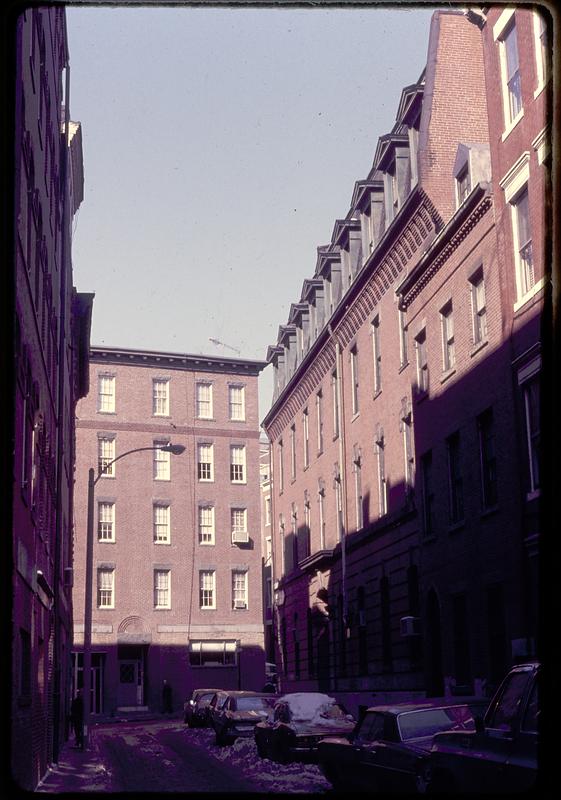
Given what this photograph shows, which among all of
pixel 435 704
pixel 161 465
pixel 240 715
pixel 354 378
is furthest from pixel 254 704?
pixel 161 465

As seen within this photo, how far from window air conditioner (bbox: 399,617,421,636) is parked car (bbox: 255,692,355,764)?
664 cm

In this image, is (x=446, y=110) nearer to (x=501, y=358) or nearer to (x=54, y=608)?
(x=501, y=358)

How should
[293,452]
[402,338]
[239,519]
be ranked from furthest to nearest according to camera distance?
[239,519] < [293,452] < [402,338]

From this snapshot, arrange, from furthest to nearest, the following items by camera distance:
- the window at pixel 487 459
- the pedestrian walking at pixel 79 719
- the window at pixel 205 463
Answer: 1. the window at pixel 205 463
2. the pedestrian walking at pixel 79 719
3. the window at pixel 487 459

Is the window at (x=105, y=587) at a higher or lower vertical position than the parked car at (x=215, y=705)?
higher

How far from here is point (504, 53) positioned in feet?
79.8

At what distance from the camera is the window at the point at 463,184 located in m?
27.6

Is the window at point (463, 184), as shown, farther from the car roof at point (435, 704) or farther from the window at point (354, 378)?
the car roof at point (435, 704)

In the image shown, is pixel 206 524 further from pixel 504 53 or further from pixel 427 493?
pixel 504 53

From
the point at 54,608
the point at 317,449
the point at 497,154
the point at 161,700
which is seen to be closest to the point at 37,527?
the point at 54,608

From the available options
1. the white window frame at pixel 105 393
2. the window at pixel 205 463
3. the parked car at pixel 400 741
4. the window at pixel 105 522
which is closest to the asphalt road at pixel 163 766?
the parked car at pixel 400 741

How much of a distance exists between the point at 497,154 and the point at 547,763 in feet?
58.3

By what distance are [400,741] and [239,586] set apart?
50633mm

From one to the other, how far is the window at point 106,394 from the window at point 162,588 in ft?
31.1
